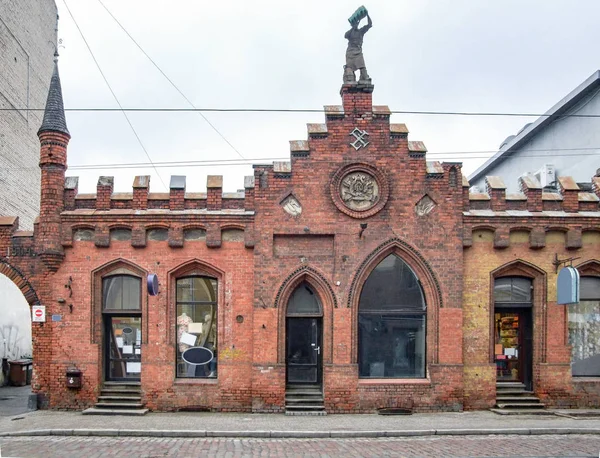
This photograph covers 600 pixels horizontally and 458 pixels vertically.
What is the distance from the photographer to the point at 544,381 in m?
14.8

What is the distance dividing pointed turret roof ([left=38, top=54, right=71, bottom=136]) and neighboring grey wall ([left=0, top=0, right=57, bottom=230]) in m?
7.52

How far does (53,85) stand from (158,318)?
6.63 m

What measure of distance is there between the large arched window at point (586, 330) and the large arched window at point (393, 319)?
13.4 feet

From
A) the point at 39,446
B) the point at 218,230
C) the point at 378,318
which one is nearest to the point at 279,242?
the point at 218,230

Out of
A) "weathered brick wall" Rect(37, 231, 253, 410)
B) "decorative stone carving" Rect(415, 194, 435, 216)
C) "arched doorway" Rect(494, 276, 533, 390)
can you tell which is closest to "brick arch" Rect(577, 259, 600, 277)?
"arched doorway" Rect(494, 276, 533, 390)

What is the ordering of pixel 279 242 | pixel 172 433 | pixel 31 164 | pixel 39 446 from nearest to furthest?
pixel 39 446, pixel 172 433, pixel 279 242, pixel 31 164

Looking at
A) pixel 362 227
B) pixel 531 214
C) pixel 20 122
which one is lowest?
pixel 362 227

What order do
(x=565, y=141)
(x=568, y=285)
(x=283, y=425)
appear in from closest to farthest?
(x=283, y=425)
(x=568, y=285)
(x=565, y=141)

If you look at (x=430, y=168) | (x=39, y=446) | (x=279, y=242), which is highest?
(x=430, y=168)

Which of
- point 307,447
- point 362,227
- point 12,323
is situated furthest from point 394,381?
point 12,323

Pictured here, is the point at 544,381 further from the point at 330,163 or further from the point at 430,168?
the point at 330,163

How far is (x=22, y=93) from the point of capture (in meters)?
22.7

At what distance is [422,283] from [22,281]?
1020 centimetres

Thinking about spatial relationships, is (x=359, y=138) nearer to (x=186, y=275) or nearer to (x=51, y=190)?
(x=186, y=275)
